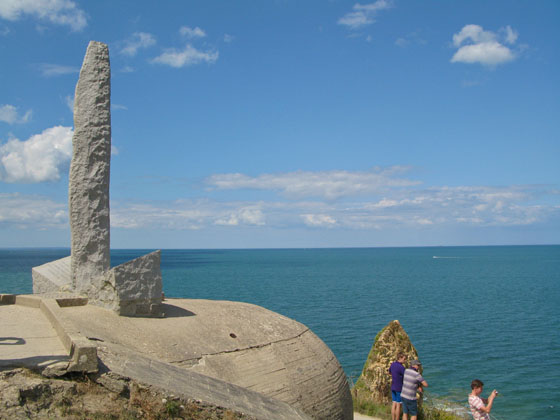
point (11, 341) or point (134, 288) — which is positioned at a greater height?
point (134, 288)

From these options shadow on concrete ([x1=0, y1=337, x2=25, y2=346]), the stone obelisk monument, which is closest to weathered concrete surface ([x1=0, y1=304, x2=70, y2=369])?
shadow on concrete ([x1=0, y1=337, x2=25, y2=346])

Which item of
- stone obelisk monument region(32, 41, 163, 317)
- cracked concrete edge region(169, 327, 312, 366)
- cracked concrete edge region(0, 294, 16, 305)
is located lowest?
cracked concrete edge region(169, 327, 312, 366)

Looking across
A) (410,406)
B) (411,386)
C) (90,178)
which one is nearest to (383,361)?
(410,406)

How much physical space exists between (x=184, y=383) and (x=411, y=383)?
5857 millimetres

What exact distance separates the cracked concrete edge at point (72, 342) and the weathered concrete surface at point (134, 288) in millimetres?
998

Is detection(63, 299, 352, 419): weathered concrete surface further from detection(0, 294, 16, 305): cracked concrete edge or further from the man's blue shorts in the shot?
detection(0, 294, 16, 305): cracked concrete edge

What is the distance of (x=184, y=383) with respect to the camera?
666 cm

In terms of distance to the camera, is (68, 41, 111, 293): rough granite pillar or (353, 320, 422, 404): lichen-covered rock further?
(353, 320, 422, 404): lichen-covered rock

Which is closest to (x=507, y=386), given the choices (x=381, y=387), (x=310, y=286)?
(x=381, y=387)

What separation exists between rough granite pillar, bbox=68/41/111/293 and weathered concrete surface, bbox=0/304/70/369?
187 centimetres

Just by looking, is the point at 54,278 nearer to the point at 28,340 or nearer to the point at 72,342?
the point at 28,340

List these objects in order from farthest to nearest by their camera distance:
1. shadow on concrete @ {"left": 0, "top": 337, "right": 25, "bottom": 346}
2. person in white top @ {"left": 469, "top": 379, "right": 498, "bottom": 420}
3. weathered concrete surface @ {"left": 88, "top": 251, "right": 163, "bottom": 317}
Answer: weathered concrete surface @ {"left": 88, "top": 251, "right": 163, "bottom": 317} → person in white top @ {"left": 469, "top": 379, "right": 498, "bottom": 420} → shadow on concrete @ {"left": 0, "top": 337, "right": 25, "bottom": 346}

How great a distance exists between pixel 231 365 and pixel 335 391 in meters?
2.72

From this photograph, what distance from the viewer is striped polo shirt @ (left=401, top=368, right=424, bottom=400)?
35.1 feet
